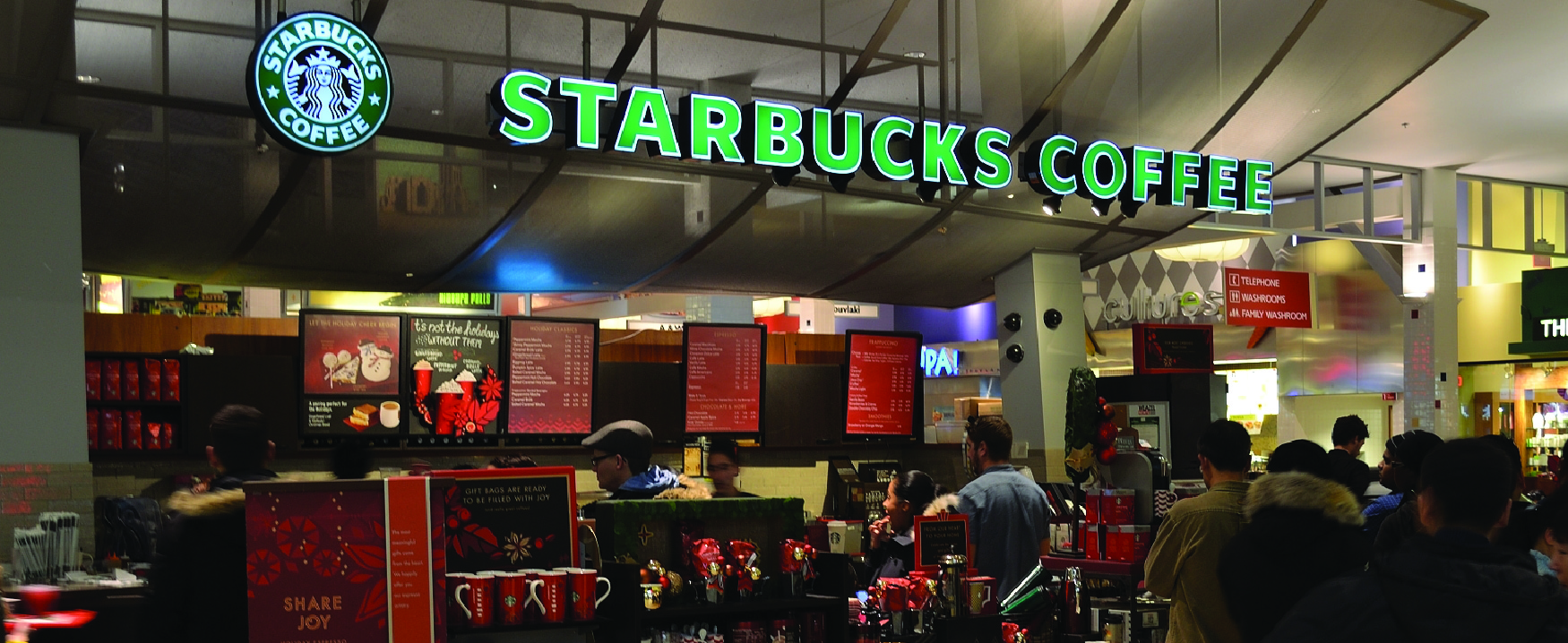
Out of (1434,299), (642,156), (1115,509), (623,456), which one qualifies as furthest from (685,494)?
(1434,299)

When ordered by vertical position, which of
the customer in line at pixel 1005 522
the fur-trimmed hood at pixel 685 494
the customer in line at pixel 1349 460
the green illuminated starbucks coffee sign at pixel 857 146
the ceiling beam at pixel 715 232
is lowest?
the customer in line at pixel 1005 522

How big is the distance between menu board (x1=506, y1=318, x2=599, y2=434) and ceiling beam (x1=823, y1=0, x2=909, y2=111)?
8.02 feet

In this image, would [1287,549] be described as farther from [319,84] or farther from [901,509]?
[319,84]

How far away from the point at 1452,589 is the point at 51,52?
624 cm

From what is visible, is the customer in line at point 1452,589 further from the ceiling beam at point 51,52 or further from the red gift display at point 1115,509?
the ceiling beam at point 51,52

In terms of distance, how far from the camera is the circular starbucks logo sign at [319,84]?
619 cm

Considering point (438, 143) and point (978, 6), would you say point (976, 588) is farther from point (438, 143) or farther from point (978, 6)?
point (978, 6)

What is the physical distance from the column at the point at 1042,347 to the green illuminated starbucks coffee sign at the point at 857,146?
3.86 feet

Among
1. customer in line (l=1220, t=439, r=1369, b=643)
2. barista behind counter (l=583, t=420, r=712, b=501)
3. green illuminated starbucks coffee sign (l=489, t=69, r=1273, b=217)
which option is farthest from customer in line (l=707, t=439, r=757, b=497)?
customer in line (l=1220, t=439, r=1369, b=643)

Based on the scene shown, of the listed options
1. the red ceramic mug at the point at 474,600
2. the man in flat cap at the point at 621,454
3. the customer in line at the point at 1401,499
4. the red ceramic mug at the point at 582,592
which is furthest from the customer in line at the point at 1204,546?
the man in flat cap at the point at 621,454

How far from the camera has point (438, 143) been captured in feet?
25.2

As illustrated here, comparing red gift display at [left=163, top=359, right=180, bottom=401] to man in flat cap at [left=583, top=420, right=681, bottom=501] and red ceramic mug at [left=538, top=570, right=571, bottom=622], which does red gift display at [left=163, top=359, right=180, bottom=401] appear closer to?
man in flat cap at [left=583, top=420, right=681, bottom=501]

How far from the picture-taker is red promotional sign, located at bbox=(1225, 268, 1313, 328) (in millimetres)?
14406

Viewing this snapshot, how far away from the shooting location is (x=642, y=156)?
8.24 meters
